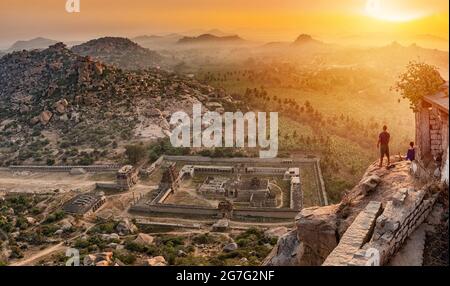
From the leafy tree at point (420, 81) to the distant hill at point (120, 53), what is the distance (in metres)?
54.3

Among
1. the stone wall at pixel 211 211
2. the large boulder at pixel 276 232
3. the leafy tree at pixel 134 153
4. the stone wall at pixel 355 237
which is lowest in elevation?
the large boulder at pixel 276 232

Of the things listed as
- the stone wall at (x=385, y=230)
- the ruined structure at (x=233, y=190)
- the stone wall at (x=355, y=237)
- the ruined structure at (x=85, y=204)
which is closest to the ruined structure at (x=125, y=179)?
the ruined structure at (x=85, y=204)

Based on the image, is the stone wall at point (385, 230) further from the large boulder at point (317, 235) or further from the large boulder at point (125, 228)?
the large boulder at point (125, 228)

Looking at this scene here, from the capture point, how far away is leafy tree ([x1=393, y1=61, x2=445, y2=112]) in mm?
10141

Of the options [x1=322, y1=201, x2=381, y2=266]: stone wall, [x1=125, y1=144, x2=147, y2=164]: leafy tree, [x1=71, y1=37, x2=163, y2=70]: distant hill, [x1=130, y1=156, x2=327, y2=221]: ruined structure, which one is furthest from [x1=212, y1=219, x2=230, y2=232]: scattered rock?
[x1=71, y1=37, x2=163, y2=70]: distant hill

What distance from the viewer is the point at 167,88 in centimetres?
4531

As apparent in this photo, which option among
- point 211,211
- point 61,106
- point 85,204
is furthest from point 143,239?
point 61,106

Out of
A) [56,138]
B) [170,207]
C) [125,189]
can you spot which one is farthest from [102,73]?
[170,207]

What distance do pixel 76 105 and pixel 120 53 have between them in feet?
85.7

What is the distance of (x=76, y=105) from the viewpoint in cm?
4194

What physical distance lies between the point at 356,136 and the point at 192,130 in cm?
1192

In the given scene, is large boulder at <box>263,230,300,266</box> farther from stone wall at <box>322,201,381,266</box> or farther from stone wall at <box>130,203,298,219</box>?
stone wall at <box>130,203,298,219</box>

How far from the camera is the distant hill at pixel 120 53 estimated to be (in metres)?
63.5
